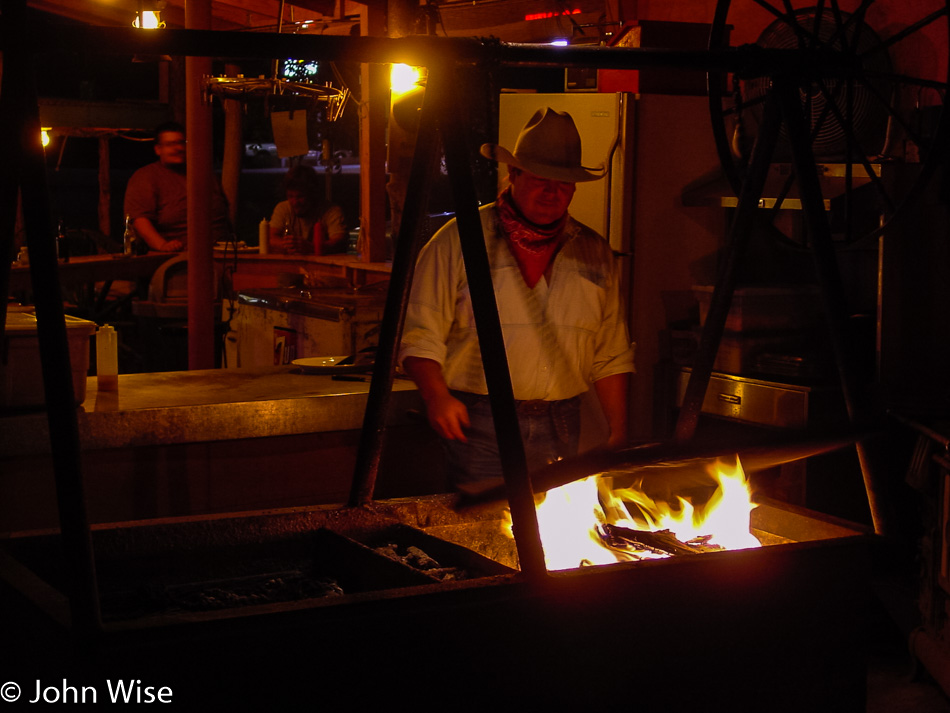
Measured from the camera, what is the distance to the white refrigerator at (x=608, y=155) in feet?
17.4

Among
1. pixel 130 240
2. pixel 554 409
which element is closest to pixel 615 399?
pixel 554 409

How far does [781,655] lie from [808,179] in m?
1.16

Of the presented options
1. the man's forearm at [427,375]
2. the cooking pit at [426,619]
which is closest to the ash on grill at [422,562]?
the cooking pit at [426,619]

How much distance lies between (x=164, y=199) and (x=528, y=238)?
649 cm

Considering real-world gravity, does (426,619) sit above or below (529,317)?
below

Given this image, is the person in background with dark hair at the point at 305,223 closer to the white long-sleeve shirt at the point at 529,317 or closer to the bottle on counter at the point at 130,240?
the bottle on counter at the point at 130,240

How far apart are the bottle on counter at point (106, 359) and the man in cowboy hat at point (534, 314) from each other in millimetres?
1289

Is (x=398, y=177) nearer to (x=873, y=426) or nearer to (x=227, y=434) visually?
(x=227, y=434)

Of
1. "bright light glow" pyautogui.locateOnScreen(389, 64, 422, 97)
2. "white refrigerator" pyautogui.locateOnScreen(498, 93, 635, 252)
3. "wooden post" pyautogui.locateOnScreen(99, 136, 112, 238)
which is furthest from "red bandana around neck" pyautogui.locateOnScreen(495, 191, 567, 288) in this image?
"wooden post" pyautogui.locateOnScreen(99, 136, 112, 238)

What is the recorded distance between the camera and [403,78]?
6328mm

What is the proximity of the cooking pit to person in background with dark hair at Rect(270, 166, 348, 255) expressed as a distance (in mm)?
7146

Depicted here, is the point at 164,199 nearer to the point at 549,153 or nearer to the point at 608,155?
the point at 608,155

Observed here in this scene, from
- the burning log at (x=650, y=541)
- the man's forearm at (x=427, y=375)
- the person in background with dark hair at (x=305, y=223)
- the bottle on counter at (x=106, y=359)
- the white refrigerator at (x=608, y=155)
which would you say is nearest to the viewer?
the burning log at (x=650, y=541)

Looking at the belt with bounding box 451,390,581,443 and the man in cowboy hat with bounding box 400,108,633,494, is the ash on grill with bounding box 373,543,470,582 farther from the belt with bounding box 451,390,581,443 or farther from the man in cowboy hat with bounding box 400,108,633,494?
the belt with bounding box 451,390,581,443
